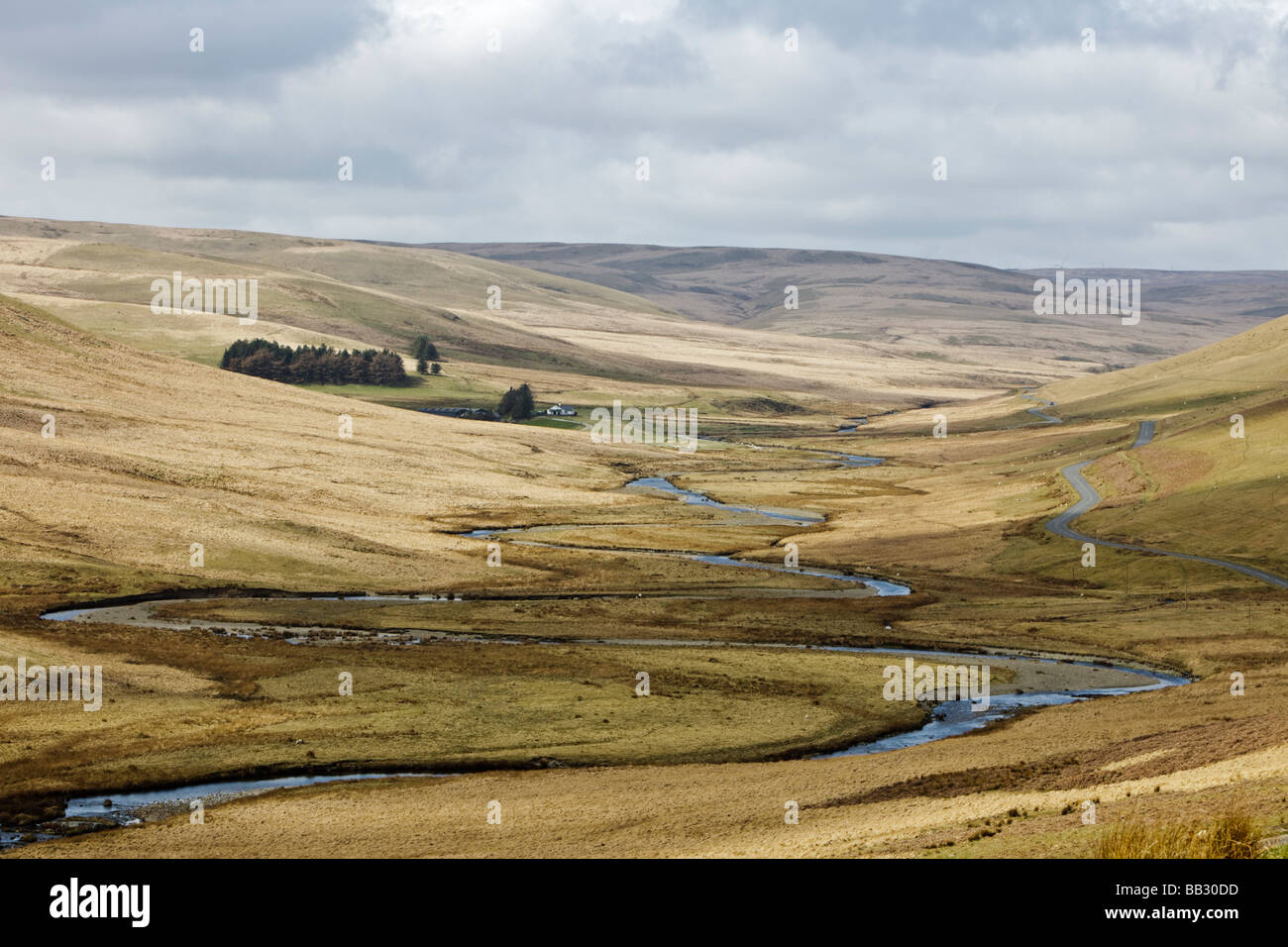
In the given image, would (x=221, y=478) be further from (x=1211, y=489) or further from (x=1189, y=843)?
(x=1189, y=843)

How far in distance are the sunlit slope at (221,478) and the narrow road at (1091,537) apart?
51.9 meters

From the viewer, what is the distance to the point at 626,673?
65.6 meters

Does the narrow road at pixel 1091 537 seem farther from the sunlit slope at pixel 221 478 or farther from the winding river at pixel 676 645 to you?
the sunlit slope at pixel 221 478

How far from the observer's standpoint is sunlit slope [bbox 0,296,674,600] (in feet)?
315

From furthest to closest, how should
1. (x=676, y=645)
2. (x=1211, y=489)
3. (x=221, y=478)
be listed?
(x=221, y=478) < (x=1211, y=489) < (x=676, y=645)

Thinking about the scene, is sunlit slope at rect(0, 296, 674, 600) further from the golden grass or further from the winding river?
the golden grass

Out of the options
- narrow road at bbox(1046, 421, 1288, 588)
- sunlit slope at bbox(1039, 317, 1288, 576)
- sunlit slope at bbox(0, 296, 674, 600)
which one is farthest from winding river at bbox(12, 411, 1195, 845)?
sunlit slope at bbox(0, 296, 674, 600)

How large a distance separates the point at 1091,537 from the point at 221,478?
87348 millimetres

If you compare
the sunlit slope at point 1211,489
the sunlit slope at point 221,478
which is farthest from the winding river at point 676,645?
the sunlit slope at point 221,478

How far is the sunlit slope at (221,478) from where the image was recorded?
95.9 meters

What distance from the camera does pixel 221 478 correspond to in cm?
13000

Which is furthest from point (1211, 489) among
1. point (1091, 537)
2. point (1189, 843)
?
point (1189, 843)
